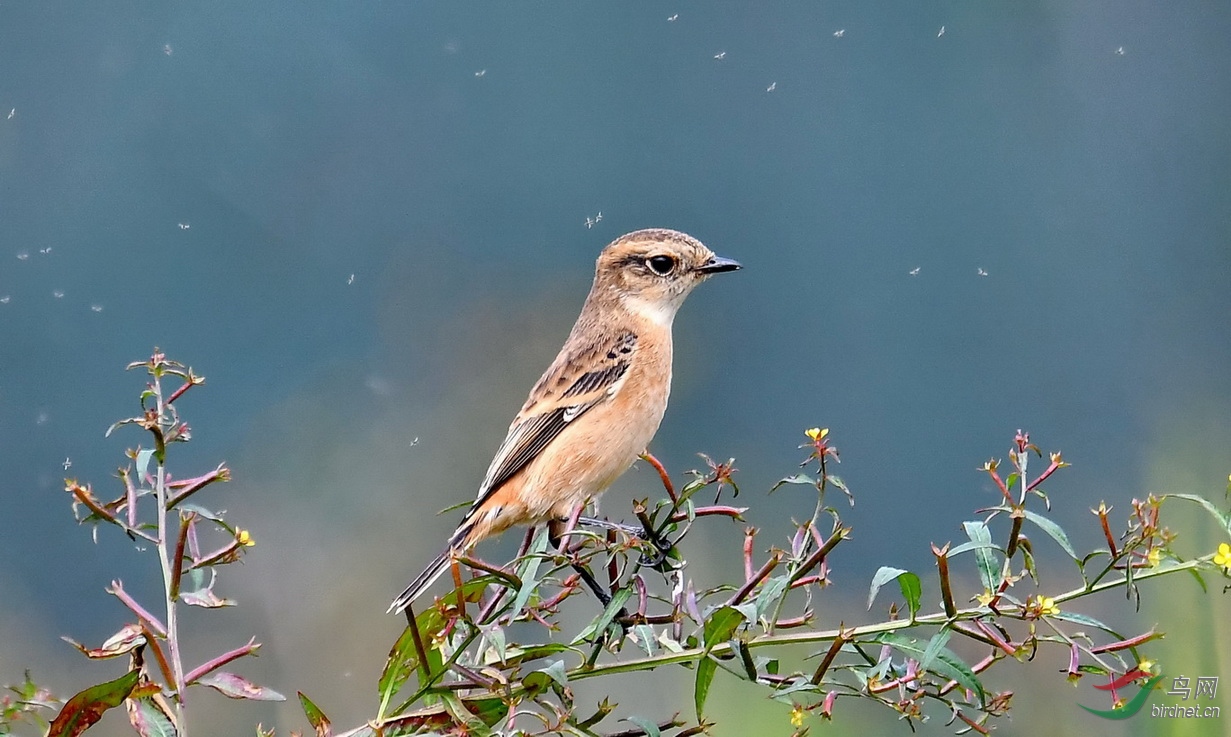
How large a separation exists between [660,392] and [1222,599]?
152 centimetres

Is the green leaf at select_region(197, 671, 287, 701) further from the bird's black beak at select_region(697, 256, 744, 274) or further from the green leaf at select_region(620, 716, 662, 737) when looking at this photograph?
the bird's black beak at select_region(697, 256, 744, 274)

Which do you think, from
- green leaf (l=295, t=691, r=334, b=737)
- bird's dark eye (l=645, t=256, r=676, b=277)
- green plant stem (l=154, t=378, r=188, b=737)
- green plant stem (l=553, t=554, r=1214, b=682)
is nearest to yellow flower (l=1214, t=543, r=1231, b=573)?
green plant stem (l=553, t=554, r=1214, b=682)

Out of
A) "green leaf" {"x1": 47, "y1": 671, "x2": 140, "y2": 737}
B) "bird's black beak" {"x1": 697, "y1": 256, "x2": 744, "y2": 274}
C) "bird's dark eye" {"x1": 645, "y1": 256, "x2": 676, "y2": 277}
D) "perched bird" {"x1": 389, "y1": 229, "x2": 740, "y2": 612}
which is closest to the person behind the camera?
"green leaf" {"x1": 47, "y1": 671, "x2": 140, "y2": 737}

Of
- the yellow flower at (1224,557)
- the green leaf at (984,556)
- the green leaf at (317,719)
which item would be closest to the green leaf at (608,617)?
the green leaf at (317,719)

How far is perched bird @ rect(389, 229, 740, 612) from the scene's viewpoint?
2695 millimetres

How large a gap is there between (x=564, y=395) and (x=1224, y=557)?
180 cm

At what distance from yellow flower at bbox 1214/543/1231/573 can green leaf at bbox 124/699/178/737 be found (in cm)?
107

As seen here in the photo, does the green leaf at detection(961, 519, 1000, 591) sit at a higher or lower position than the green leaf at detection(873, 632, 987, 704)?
higher

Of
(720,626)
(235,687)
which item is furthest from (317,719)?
(720,626)

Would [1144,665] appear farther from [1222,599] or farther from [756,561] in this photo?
[756,561]

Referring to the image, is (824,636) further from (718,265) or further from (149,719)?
(718,265)

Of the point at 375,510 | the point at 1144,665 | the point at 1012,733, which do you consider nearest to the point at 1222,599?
the point at 1012,733

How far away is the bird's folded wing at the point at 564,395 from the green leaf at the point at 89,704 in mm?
1484

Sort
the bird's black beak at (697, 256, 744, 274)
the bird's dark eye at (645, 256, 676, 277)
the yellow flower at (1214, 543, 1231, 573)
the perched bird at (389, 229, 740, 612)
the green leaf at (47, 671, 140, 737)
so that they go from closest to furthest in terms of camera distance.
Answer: the green leaf at (47, 671, 140, 737) < the yellow flower at (1214, 543, 1231, 573) < the perched bird at (389, 229, 740, 612) < the bird's black beak at (697, 256, 744, 274) < the bird's dark eye at (645, 256, 676, 277)
